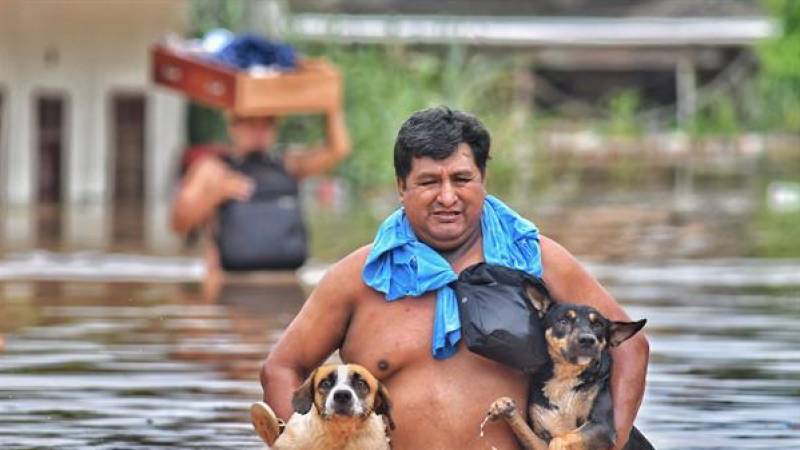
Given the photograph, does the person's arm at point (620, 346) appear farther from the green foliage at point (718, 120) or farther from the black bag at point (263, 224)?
the green foliage at point (718, 120)

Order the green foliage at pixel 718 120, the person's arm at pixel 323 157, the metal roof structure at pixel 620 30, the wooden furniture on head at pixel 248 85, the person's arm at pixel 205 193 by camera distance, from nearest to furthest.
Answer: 1. the person's arm at pixel 205 193
2. the wooden furniture on head at pixel 248 85
3. the person's arm at pixel 323 157
4. the green foliage at pixel 718 120
5. the metal roof structure at pixel 620 30

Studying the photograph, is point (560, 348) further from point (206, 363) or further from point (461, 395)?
point (206, 363)

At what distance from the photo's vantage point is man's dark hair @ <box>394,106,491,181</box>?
7.19m

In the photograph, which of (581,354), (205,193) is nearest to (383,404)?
(581,354)

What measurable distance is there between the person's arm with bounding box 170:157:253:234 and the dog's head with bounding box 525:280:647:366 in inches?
320

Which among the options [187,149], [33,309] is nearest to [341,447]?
[33,309]

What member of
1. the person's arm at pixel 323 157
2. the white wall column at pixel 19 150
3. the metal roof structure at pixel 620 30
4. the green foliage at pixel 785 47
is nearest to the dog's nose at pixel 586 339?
the person's arm at pixel 323 157

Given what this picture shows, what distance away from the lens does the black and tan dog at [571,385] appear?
23.0 feet

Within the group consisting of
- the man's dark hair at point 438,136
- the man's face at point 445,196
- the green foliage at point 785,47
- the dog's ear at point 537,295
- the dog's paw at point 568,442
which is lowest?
the green foliage at point 785,47

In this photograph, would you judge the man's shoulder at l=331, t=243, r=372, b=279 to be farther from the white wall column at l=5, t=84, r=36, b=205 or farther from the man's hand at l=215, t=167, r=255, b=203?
the white wall column at l=5, t=84, r=36, b=205

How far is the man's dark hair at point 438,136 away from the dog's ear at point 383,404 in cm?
62

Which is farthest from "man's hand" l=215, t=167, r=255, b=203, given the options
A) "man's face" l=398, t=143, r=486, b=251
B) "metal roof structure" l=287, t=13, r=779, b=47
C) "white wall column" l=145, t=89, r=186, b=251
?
"metal roof structure" l=287, t=13, r=779, b=47

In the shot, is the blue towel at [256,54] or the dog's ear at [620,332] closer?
the dog's ear at [620,332]

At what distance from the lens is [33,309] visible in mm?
15266
